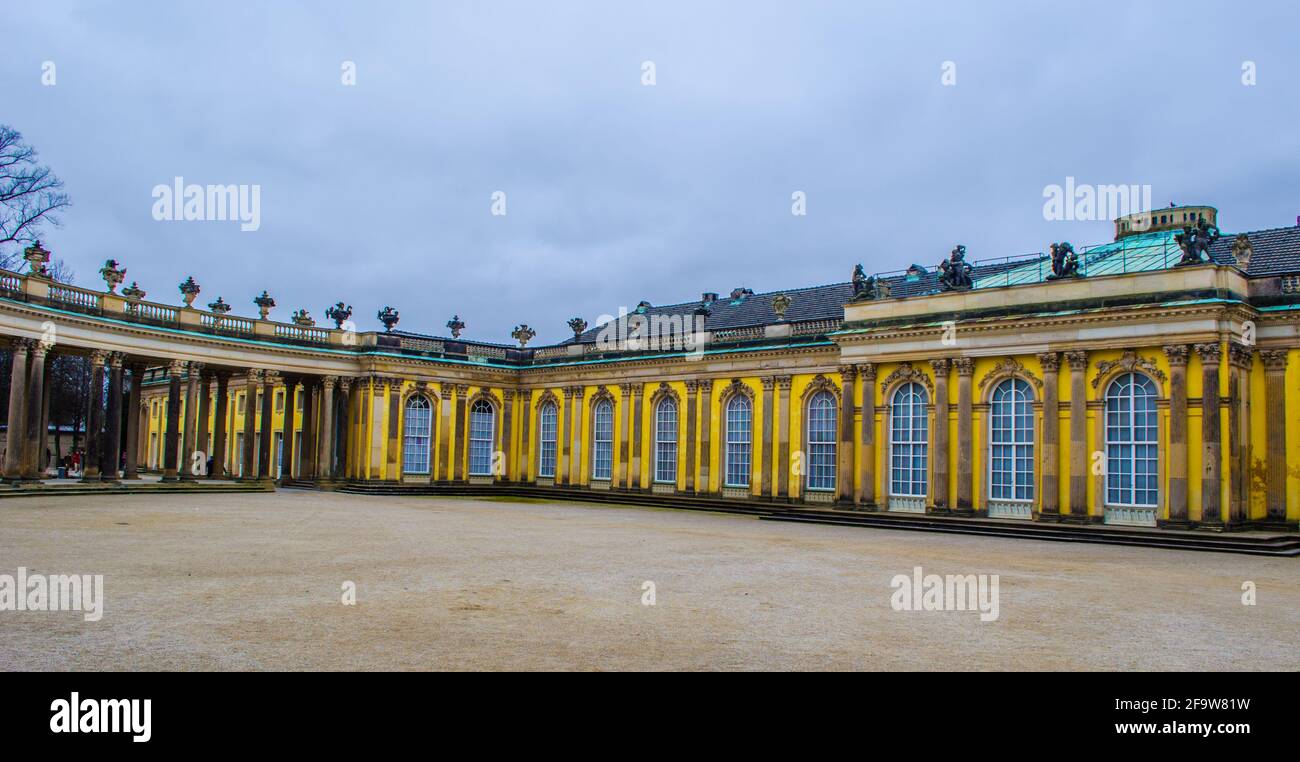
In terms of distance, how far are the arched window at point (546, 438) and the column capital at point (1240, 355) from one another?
1171 inches

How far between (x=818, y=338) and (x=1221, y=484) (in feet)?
49.1

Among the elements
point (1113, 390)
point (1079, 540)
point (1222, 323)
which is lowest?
point (1079, 540)

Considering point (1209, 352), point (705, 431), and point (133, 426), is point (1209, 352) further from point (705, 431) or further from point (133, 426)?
point (133, 426)

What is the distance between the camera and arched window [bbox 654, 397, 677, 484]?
42.2 meters

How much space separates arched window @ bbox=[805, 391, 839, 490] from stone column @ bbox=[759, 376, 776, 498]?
1.75 metres

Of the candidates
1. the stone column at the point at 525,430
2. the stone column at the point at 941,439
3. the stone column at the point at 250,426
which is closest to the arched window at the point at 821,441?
the stone column at the point at 941,439

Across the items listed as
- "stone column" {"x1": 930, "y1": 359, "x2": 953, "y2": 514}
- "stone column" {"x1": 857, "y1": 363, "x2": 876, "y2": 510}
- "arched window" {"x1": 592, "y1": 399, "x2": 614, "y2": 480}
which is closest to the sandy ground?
"stone column" {"x1": 930, "y1": 359, "x2": 953, "y2": 514}

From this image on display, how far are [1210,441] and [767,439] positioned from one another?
650 inches

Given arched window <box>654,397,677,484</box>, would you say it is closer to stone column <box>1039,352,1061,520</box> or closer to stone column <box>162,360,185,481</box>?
stone column <box>1039,352,1061,520</box>

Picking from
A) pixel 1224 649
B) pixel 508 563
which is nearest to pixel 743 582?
pixel 508 563

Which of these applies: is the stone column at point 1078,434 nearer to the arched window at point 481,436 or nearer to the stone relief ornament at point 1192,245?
the stone relief ornament at point 1192,245

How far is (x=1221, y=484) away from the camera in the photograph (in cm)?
2559

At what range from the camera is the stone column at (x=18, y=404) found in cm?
3178
